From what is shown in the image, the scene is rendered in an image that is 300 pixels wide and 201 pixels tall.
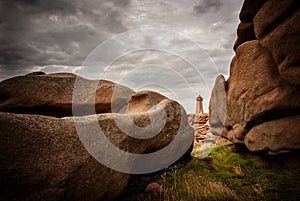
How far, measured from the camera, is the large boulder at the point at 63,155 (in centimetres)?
386

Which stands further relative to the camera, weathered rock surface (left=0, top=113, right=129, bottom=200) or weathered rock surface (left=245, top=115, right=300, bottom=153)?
weathered rock surface (left=245, top=115, right=300, bottom=153)

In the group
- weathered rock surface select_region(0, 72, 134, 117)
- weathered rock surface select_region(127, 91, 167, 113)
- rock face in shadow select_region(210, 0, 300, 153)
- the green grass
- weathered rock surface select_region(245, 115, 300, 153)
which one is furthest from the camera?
weathered rock surface select_region(127, 91, 167, 113)

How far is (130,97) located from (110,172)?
5.97 metres

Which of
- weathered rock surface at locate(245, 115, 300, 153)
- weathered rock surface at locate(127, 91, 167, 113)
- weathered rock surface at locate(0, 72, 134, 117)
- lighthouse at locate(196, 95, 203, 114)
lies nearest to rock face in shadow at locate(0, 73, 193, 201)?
weathered rock surface at locate(127, 91, 167, 113)

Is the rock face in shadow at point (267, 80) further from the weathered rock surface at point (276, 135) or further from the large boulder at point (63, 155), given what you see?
the large boulder at point (63, 155)

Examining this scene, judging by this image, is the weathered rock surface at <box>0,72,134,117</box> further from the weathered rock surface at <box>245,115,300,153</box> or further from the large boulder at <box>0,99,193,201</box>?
the weathered rock surface at <box>245,115,300,153</box>

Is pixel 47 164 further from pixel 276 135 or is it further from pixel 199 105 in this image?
pixel 199 105

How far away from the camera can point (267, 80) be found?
23.0 ft

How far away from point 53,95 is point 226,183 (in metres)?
8.22

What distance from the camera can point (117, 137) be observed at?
218 inches

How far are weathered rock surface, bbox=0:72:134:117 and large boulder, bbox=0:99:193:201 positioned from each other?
4140 mm

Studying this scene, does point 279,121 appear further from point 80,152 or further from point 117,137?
point 80,152

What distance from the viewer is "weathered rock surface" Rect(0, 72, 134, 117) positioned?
339 inches

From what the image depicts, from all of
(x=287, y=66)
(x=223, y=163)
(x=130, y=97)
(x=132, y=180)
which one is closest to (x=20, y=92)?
(x=130, y=97)
